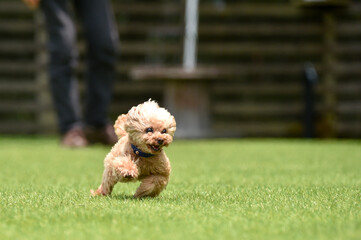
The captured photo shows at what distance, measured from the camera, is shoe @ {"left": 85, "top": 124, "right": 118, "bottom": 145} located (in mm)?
3846

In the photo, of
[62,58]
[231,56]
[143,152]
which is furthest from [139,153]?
[231,56]

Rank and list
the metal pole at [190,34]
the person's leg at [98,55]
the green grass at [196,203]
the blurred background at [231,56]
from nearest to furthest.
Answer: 1. the green grass at [196,203]
2. the person's leg at [98,55]
3. the metal pole at [190,34]
4. the blurred background at [231,56]

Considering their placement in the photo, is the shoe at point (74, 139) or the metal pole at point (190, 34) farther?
the metal pole at point (190, 34)

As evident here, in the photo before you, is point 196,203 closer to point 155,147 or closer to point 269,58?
point 155,147

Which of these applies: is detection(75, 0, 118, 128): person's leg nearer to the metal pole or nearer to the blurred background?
the metal pole

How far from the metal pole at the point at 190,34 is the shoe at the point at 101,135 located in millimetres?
1609

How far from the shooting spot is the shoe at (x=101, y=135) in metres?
3.85

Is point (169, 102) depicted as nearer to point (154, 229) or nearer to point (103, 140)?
point (103, 140)

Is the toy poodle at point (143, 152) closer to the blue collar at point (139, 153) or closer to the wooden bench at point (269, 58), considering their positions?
the blue collar at point (139, 153)

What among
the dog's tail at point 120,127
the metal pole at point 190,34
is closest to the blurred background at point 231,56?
the metal pole at point 190,34

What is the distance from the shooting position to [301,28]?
5.93m

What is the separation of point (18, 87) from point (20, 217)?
4.38 meters

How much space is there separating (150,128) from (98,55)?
2.16 metres

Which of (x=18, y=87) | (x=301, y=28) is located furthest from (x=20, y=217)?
(x=301, y=28)
